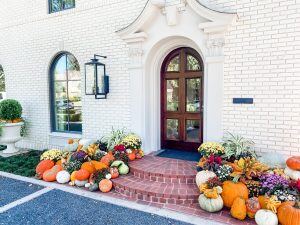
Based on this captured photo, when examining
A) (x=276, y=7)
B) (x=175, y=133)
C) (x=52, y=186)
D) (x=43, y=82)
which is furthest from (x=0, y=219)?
(x=276, y=7)

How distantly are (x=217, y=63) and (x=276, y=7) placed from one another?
4.25 ft

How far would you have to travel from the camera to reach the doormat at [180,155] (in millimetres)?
5226

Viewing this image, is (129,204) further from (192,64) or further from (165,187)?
(192,64)

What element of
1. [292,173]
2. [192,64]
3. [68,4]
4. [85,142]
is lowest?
[292,173]

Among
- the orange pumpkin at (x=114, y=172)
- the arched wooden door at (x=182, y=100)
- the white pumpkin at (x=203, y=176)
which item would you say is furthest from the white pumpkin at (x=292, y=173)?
the orange pumpkin at (x=114, y=172)

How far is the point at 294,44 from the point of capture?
4086 millimetres

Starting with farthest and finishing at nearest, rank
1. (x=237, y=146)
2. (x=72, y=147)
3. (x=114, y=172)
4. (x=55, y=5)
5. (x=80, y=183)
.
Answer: (x=55, y=5), (x=72, y=147), (x=80, y=183), (x=114, y=172), (x=237, y=146)

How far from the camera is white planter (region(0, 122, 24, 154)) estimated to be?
22.2 ft

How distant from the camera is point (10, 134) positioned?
22.6 ft

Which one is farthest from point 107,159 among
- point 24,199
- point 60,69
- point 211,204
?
point 60,69

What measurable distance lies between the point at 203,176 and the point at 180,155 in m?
1.50

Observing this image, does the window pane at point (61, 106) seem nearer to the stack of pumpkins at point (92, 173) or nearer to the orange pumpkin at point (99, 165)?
the stack of pumpkins at point (92, 173)

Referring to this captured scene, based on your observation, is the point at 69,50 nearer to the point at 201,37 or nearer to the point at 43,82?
the point at 43,82

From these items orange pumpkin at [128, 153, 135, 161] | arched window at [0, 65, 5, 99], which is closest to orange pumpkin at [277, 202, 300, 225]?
orange pumpkin at [128, 153, 135, 161]
